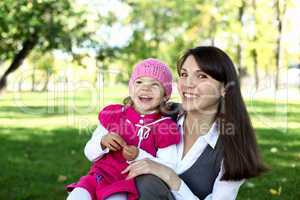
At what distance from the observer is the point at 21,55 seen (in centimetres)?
1161

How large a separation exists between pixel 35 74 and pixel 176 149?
872 centimetres

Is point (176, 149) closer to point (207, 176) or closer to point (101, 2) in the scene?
point (207, 176)

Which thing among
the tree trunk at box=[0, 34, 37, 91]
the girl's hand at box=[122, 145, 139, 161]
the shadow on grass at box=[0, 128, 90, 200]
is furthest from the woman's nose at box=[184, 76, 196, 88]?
the tree trunk at box=[0, 34, 37, 91]

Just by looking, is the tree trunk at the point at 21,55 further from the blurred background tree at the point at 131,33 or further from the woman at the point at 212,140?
the woman at the point at 212,140

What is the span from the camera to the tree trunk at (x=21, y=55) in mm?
11031

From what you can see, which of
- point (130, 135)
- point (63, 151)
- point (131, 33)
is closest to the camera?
point (130, 135)

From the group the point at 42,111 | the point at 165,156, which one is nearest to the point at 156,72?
the point at 165,156

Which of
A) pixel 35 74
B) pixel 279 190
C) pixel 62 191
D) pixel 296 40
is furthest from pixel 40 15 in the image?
pixel 296 40

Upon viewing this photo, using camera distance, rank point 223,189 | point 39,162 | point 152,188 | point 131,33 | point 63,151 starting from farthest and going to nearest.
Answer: point 131,33, point 63,151, point 39,162, point 223,189, point 152,188

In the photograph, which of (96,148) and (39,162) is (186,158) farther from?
(39,162)

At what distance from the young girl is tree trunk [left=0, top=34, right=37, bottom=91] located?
821 cm

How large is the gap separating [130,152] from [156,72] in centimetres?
50

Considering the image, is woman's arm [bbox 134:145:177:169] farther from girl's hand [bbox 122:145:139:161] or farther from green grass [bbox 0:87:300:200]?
green grass [bbox 0:87:300:200]

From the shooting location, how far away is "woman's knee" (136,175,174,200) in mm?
2467
